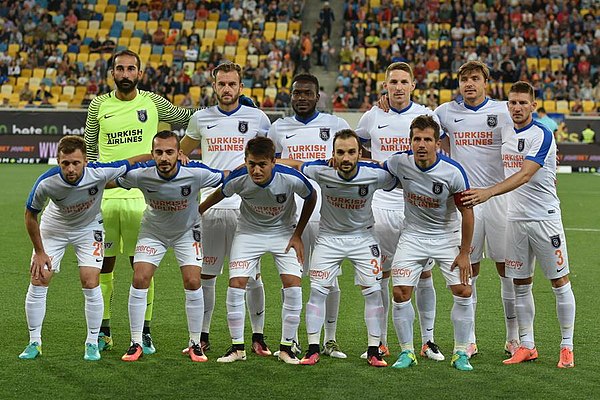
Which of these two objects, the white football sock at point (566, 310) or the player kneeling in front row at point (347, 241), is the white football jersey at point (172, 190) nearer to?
the player kneeling in front row at point (347, 241)

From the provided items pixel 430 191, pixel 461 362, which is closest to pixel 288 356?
pixel 461 362

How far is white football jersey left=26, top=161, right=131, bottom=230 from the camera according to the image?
23.6 ft

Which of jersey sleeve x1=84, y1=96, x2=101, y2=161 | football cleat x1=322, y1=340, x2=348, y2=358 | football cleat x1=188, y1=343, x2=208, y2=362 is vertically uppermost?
jersey sleeve x1=84, y1=96, x2=101, y2=161

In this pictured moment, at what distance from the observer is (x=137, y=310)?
7359 mm

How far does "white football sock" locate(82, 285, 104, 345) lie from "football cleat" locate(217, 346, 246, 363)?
37.6 inches

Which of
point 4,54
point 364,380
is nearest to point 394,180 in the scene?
point 364,380

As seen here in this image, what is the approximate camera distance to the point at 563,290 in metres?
7.45

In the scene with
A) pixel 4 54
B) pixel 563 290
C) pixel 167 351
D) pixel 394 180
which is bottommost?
pixel 167 351

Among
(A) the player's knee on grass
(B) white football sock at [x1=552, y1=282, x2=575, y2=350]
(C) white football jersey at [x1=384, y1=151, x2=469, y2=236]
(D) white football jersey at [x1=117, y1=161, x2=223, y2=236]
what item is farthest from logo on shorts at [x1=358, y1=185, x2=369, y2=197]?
(B) white football sock at [x1=552, y1=282, x2=575, y2=350]

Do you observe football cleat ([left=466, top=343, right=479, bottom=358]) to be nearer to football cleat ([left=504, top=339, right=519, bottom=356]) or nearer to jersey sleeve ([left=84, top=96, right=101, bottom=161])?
football cleat ([left=504, top=339, right=519, bottom=356])

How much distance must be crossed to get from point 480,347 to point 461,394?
158cm

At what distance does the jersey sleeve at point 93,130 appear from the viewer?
805 centimetres

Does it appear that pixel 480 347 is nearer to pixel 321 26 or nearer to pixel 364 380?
pixel 364 380

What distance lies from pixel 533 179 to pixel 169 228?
2.82m
